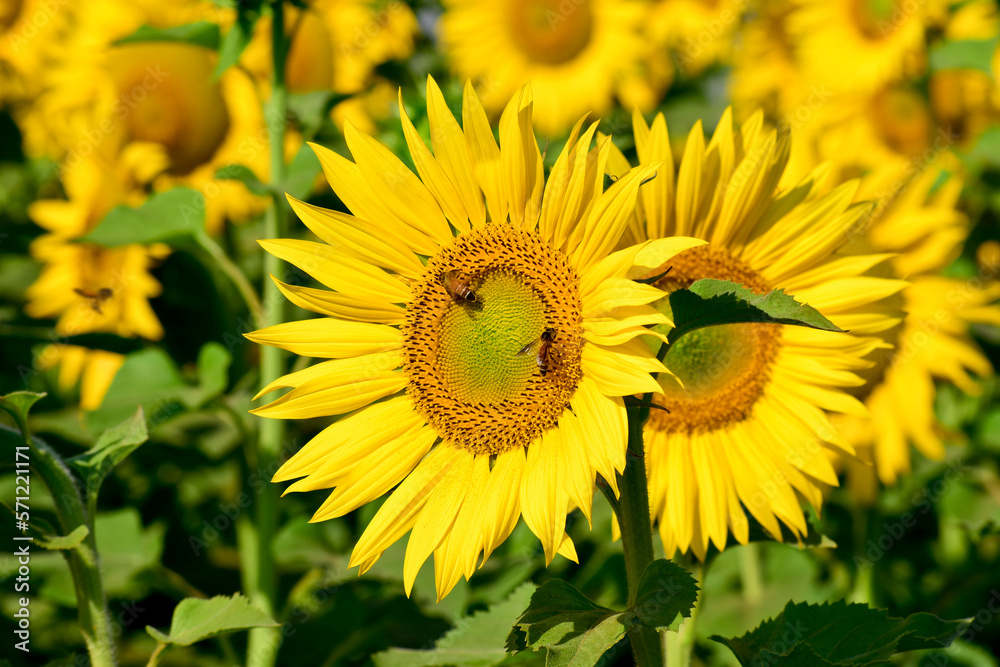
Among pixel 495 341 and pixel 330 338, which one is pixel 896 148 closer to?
pixel 495 341

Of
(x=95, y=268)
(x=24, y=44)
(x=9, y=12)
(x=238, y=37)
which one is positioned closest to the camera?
(x=238, y=37)

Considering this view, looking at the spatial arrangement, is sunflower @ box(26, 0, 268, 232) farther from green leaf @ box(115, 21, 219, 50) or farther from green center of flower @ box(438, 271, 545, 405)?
green center of flower @ box(438, 271, 545, 405)

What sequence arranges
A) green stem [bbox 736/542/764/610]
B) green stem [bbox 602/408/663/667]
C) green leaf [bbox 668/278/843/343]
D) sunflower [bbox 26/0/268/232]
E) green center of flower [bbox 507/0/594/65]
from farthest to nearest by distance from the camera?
green center of flower [bbox 507/0/594/65], sunflower [bbox 26/0/268/232], green stem [bbox 736/542/764/610], green stem [bbox 602/408/663/667], green leaf [bbox 668/278/843/343]

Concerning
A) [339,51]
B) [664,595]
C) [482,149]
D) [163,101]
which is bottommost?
[664,595]

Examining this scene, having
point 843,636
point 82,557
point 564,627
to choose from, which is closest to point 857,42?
point 843,636

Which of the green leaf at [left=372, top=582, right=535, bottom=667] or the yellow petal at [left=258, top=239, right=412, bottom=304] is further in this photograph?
the green leaf at [left=372, top=582, right=535, bottom=667]

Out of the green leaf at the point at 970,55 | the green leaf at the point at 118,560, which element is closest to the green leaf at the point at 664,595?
the green leaf at the point at 118,560

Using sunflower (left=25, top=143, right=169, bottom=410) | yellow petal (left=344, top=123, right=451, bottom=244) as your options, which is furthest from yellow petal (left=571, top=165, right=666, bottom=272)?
sunflower (left=25, top=143, right=169, bottom=410)

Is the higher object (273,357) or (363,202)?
(363,202)
